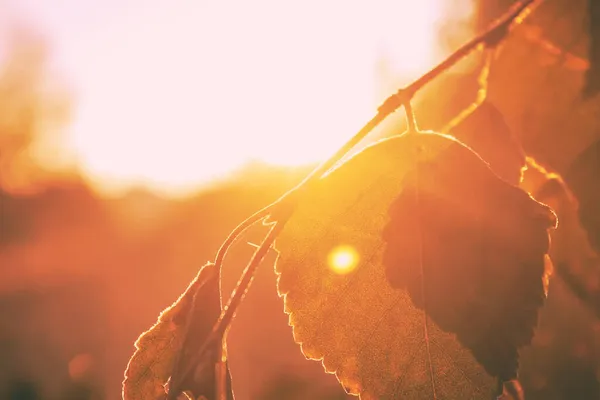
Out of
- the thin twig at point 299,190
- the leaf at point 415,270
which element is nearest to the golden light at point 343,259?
the leaf at point 415,270

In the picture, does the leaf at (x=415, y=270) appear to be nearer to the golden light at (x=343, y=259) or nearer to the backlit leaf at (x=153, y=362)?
the golden light at (x=343, y=259)

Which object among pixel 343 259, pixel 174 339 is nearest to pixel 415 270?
pixel 343 259

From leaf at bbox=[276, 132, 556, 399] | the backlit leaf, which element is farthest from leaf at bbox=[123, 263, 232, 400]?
leaf at bbox=[276, 132, 556, 399]

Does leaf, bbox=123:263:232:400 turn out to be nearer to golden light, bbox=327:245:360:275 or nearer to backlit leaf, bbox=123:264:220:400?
backlit leaf, bbox=123:264:220:400

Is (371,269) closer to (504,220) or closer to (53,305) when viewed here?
(504,220)

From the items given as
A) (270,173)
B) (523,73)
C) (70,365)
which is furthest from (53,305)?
(523,73)

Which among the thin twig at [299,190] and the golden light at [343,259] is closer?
the thin twig at [299,190]
